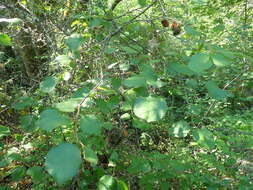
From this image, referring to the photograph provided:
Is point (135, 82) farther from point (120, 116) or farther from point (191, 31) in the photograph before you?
point (120, 116)

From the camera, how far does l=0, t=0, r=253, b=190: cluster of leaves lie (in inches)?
27.0

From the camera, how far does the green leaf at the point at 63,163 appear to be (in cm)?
50

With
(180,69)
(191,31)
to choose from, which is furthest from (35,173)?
(191,31)

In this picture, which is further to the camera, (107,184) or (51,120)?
(107,184)

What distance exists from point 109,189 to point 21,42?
265 centimetres

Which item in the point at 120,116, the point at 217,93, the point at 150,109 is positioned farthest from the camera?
the point at 120,116

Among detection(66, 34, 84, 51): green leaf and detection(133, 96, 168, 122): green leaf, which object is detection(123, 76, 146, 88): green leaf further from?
detection(66, 34, 84, 51): green leaf

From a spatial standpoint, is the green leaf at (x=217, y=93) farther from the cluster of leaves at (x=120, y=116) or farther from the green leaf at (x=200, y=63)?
the green leaf at (x=200, y=63)

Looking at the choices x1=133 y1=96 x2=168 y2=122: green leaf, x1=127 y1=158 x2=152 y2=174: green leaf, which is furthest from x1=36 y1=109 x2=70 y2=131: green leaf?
x1=127 y1=158 x2=152 y2=174: green leaf

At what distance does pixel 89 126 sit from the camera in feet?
2.19

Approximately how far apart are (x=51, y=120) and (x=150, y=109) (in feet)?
0.83

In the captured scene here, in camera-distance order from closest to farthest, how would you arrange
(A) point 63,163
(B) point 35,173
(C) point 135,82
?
(A) point 63,163
(C) point 135,82
(B) point 35,173

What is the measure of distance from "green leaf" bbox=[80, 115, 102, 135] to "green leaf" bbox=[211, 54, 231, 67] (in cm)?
37

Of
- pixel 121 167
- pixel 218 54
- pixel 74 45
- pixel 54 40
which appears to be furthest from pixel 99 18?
pixel 121 167
